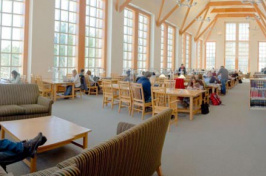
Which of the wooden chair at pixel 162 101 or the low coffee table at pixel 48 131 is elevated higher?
the wooden chair at pixel 162 101

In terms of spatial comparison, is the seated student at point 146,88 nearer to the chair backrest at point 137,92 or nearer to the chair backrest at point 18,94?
the chair backrest at point 137,92

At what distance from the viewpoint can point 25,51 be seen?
9039mm

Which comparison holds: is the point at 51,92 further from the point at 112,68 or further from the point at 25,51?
the point at 112,68

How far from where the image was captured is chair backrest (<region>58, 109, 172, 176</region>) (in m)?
1.37

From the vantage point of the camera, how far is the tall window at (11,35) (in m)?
8.54

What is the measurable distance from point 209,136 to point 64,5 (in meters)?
8.42

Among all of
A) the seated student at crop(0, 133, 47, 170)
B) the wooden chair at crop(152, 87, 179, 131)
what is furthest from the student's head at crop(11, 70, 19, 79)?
the seated student at crop(0, 133, 47, 170)

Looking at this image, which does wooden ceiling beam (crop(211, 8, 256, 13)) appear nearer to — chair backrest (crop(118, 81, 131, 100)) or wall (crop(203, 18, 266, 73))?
wall (crop(203, 18, 266, 73))

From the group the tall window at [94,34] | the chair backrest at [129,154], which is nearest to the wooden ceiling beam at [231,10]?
the tall window at [94,34]

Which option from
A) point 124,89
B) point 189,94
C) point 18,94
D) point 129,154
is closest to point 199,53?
point 124,89

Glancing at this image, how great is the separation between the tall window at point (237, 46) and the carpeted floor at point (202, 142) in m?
20.8

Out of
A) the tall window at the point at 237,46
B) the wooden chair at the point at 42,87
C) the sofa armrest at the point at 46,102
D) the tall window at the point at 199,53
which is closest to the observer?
the sofa armrest at the point at 46,102

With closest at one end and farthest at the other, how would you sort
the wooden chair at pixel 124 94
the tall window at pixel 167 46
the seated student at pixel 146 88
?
the seated student at pixel 146 88
the wooden chair at pixel 124 94
the tall window at pixel 167 46


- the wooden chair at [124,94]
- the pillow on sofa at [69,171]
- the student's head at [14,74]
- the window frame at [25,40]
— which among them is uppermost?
the window frame at [25,40]
